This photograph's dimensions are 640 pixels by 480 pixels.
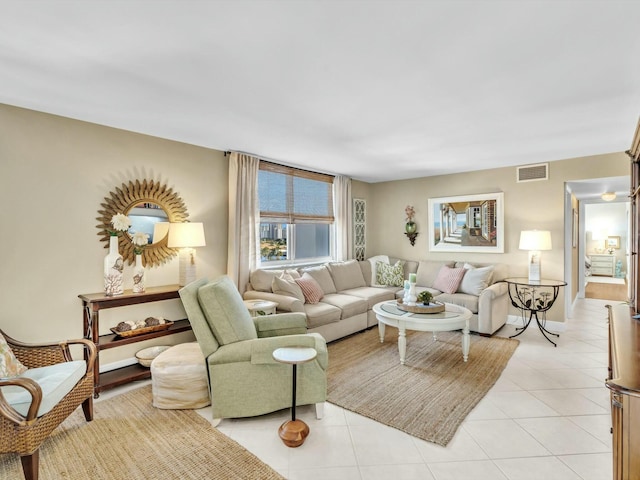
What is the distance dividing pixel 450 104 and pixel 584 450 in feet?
8.46

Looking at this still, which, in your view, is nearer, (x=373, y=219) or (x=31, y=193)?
(x=31, y=193)

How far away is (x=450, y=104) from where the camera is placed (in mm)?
2689

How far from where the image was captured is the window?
189 inches

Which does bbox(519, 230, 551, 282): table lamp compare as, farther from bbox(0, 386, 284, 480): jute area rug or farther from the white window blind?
bbox(0, 386, 284, 480): jute area rug

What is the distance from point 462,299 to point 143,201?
4170mm

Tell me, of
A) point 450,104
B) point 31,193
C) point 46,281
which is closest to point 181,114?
point 31,193

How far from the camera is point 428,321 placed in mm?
3412

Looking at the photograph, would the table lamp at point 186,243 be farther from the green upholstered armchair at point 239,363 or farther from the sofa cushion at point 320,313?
the sofa cushion at point 320,313

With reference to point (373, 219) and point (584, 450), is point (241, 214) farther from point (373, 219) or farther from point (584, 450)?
point (584, 450)

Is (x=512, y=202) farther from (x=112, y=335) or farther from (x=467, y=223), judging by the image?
(x=112, y=335)

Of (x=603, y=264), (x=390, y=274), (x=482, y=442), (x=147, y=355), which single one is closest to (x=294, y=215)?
(x=390, y=274)

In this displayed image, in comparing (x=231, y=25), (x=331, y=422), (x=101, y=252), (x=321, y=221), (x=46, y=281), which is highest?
(x=231, y=25)

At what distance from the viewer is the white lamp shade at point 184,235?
3508 mm

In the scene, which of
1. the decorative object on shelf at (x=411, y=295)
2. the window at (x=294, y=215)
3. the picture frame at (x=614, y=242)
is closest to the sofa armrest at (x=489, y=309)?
the decorative object on shelf at (x=411, y=295)
